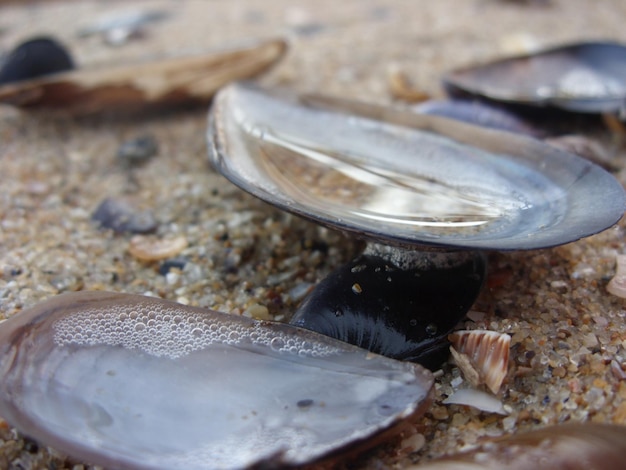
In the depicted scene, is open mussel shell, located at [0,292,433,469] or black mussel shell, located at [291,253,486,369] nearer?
open mussel shell, located at [0,292,433,469]

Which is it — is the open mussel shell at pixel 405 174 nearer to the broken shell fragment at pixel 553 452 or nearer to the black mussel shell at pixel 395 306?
the black mussel shell at pixel 395 306

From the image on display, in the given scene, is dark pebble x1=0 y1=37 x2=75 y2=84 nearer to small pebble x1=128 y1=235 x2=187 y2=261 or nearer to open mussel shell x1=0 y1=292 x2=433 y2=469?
small pebble x1=128 y1=235 x2=187 y2=261

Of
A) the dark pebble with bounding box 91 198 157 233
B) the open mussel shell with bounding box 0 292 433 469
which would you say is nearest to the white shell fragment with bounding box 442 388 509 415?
the open mussel shell with bounding box 0 292 433 469


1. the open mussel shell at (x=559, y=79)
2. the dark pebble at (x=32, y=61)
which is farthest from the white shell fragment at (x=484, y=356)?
the dark pebble at (x=32, y=61)

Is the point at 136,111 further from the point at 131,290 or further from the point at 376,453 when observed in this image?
the point at 376,453

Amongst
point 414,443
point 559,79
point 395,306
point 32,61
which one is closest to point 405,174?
point 395,306

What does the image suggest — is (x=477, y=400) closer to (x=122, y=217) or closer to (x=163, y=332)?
(x=163, y=332)
